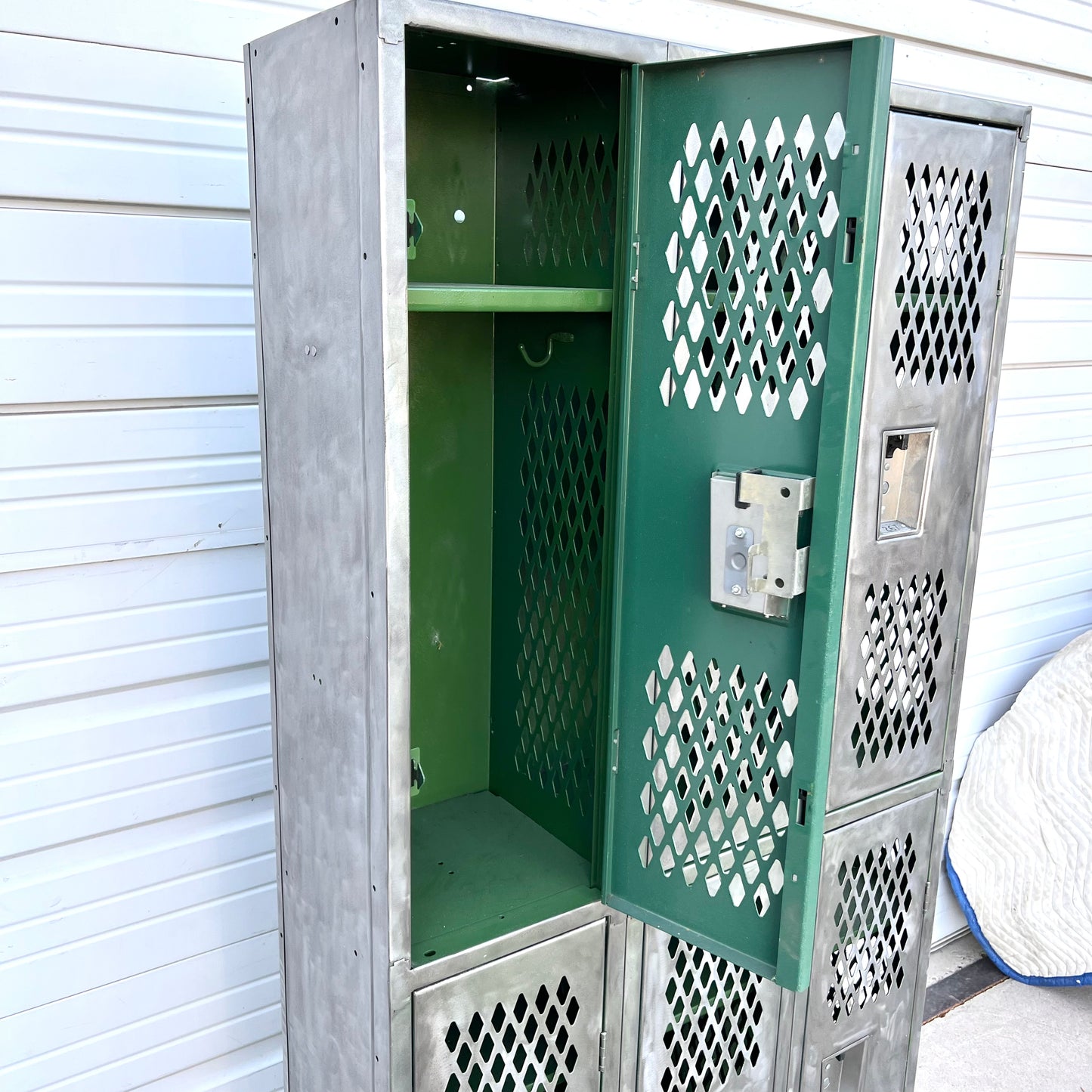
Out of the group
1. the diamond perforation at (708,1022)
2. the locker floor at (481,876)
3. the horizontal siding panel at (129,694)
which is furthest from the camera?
the diamond perforation at (708,1022)

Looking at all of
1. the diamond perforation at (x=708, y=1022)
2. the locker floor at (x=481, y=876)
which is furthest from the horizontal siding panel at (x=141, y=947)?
the diamond perforation at (x=708, y=1022)

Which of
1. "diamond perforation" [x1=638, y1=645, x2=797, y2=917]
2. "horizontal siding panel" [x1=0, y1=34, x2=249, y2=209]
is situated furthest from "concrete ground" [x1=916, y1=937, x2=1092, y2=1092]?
"horizontal siding panel" [x1=0, y1=34, x2=249, y2=209]

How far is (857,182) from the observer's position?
1.55 m

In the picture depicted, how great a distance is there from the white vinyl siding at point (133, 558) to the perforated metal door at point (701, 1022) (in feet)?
2.78

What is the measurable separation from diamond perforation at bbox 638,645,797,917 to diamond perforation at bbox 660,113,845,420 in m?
0.47

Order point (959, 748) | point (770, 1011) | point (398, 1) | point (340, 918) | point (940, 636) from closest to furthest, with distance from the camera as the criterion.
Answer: point (398, 1)
point (340, 918)
point (940, 636)
point (770, 1011)
point (959, 748)

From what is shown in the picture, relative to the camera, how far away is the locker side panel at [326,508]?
1.59 m

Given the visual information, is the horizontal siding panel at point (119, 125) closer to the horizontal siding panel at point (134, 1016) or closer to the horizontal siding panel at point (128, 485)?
the horizontal siding panel at point (128, 485)

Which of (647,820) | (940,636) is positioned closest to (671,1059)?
(647,820)

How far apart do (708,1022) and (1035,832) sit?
70.7 inches

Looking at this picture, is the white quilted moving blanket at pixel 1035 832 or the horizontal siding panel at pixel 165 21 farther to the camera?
the white quilted moving blanket at pixel 1035 832

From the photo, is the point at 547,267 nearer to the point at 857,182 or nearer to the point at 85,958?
the point at 857,182

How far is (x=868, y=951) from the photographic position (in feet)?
8.32

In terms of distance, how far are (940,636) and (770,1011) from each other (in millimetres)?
922
